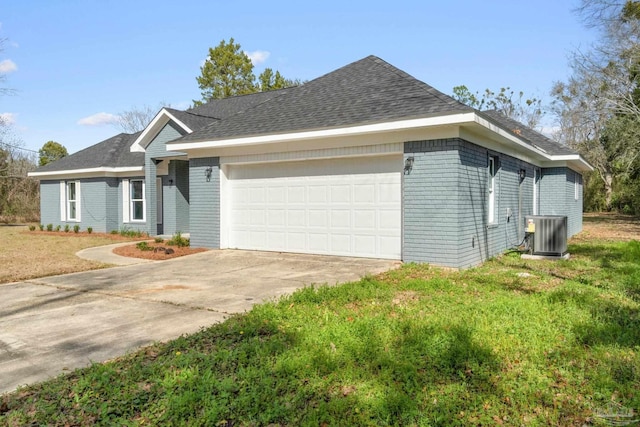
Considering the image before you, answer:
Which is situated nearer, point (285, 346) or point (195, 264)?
point (285, 346)

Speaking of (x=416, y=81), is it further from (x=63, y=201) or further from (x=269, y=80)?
(x=269, y=80)

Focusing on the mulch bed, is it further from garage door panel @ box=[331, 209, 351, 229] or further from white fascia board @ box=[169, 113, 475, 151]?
garage door panel @ box=[331, 209, 351, 229]

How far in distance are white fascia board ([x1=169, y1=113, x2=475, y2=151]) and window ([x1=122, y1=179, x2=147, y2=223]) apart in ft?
23.5

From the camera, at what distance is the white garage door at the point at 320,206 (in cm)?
989

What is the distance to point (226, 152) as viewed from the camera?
11.7m

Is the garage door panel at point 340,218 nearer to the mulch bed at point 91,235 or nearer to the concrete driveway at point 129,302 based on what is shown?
the concrete driveway at point 129,302

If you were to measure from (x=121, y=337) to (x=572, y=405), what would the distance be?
4263 mm

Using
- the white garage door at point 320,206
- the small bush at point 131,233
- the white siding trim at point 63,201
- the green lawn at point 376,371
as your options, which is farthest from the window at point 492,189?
the white siding trim at point 63,201

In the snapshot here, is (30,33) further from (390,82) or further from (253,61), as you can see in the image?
(253,61)

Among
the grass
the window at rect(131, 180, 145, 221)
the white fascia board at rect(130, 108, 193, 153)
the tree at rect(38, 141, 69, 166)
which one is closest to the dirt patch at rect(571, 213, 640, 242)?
the white fascia board at rect(130, 108, 193, 153)

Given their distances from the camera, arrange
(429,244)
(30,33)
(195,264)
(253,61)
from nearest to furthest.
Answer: (429,244), (195,264), (30,33), (253,61)

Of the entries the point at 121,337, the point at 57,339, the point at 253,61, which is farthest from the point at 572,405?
the point at 253,61

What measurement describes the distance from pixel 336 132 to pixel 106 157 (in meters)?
13.4

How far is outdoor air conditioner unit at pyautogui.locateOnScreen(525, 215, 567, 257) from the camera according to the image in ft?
33.4
